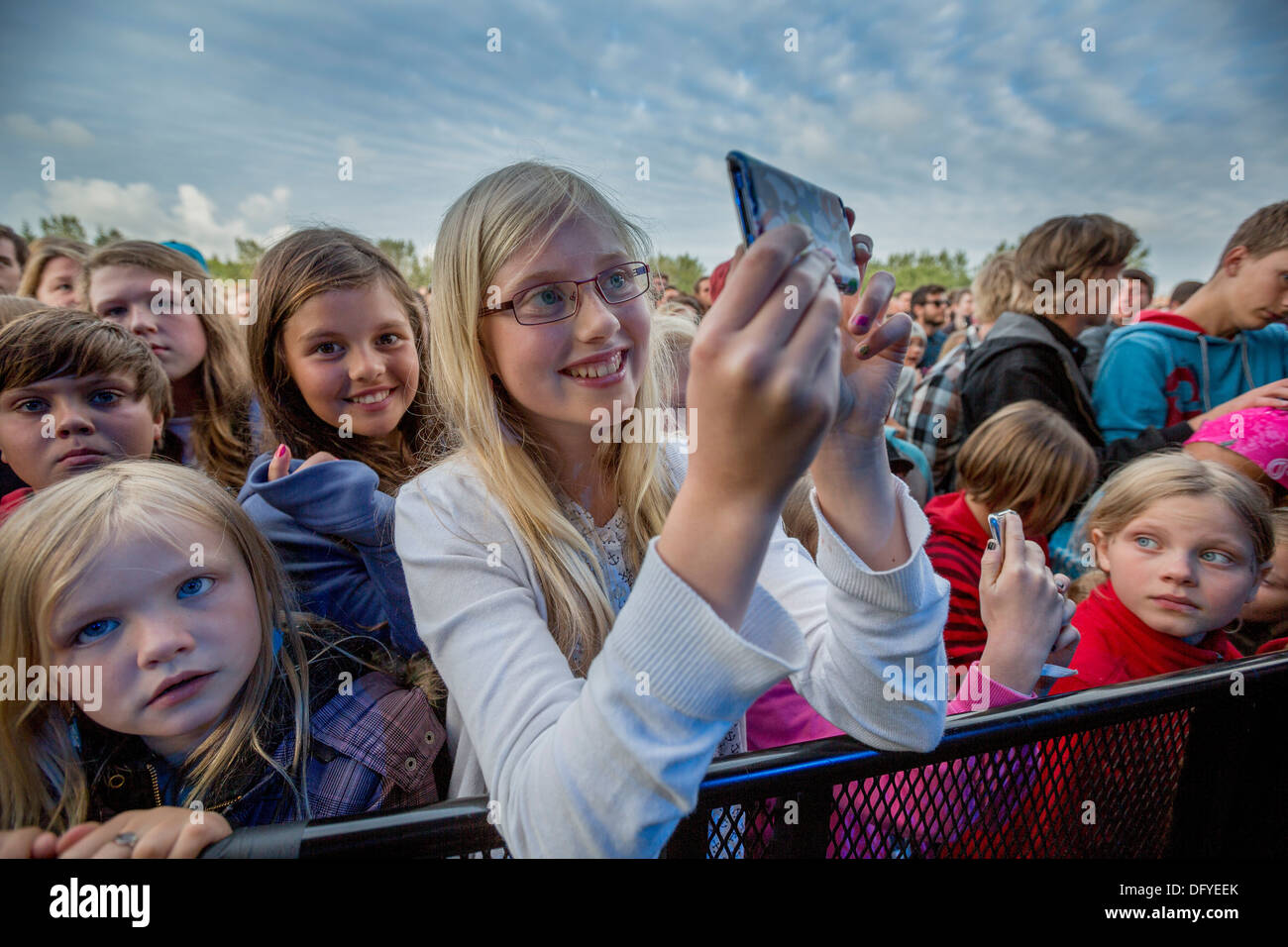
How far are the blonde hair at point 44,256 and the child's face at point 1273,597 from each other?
398 centimetres

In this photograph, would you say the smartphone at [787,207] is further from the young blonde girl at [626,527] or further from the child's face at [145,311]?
the child's face at [145,311]

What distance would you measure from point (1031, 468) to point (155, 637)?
2012mm

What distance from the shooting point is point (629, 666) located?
62cm

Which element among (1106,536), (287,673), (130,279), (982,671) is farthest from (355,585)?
(1106,536)

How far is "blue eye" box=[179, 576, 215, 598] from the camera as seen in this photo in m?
1.02

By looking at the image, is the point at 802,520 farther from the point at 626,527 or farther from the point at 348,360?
the point at 348,360

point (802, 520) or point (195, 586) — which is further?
point (802, 520)

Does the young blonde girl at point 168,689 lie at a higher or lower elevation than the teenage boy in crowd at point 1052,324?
lower

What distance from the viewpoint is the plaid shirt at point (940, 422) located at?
2943 mm

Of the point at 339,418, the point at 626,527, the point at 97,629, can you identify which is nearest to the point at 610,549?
the point at 626,527

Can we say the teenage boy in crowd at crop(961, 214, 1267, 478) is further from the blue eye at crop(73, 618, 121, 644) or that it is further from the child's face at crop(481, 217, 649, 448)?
the blue eye at crop(73, 618, 121, 644)

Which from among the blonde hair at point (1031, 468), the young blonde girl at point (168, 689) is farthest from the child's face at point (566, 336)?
the blonde hair at point (1031, 468)

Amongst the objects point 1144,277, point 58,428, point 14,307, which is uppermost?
point 1144,277

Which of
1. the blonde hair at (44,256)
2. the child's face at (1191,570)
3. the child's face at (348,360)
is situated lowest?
the child's face at (1191,570)
